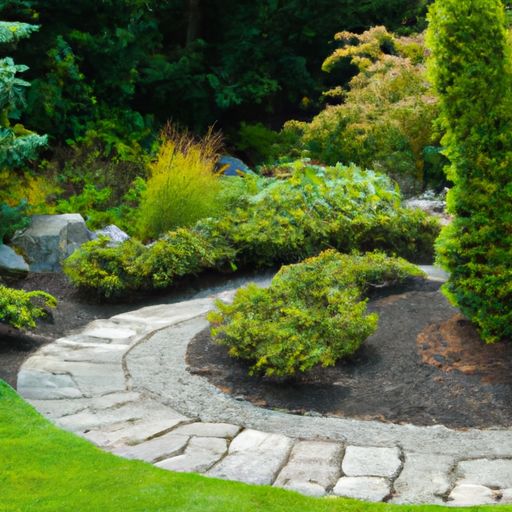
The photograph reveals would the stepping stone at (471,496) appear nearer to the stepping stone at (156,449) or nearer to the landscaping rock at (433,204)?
the stepping stone at (156,449)

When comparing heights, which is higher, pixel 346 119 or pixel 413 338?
pixel 346 119

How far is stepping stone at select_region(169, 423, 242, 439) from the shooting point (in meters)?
3.73

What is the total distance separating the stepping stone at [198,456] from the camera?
328 cm

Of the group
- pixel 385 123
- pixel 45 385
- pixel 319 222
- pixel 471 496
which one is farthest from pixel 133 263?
pixel 385 123

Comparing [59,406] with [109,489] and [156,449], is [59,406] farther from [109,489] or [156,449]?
[109,489]

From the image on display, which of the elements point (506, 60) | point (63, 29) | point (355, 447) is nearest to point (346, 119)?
point (63, 29)

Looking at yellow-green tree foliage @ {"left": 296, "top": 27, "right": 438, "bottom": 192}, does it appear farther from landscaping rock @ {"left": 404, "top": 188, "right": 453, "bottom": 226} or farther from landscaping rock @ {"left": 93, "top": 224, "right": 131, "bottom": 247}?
landscaping rock @ {"left": 93, "top": 224, "right": 131, "bottom": 247}

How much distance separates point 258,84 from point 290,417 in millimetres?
13998

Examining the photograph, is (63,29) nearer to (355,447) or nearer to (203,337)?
(203,337)

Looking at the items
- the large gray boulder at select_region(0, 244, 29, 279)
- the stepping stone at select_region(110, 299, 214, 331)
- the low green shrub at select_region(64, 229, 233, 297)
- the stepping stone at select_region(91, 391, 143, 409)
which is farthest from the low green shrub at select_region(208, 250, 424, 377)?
the large gray boulder at select_region(0, 244, 29, 279)

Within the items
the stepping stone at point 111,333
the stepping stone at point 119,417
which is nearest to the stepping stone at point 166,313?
the stepping stone at point 111,333

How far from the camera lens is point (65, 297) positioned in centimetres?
741

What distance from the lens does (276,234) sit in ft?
26.5

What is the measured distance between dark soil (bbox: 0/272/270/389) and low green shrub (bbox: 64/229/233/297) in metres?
0.15
